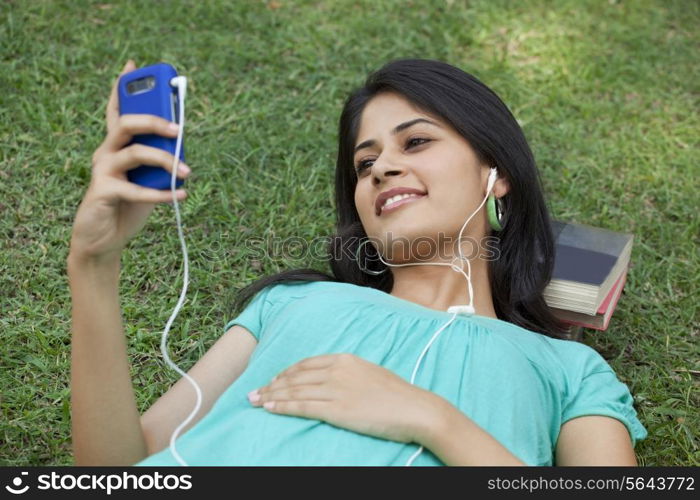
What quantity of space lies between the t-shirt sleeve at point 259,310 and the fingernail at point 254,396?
380 millimetres

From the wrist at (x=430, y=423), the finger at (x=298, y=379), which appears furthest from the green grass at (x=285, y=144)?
the wrist at (x=430, y=423)

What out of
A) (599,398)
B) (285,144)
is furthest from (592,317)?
(285,144)

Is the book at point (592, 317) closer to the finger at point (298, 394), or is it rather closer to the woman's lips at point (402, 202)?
the woman's lips at point (402, 202)

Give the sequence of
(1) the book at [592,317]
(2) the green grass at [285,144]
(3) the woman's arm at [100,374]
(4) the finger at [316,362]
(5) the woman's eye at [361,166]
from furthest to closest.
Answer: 1. (2) the green grass at [285,144]
2. (1) the book at [592,317]
3. (5) the woman's eye at [361,166]
4. (4) the finger at [316,362]
5. (3) the woman's arm at [100,374]

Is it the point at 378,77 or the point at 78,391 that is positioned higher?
the point at 378,77

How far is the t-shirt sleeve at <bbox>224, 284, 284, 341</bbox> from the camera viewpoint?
272cm

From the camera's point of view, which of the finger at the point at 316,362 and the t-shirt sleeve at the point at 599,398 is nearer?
the finger at the point at 316,362

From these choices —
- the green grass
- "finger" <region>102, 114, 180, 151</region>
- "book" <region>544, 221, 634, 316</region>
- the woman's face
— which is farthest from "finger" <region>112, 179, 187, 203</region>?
"book" <region>544, 221, 634, 316</region>

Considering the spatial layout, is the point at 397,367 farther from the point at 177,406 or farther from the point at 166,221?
the point at 166,221

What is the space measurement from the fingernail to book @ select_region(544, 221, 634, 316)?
1261 millimetres

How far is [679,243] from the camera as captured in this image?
152 inches

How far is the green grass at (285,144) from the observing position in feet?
10.6
